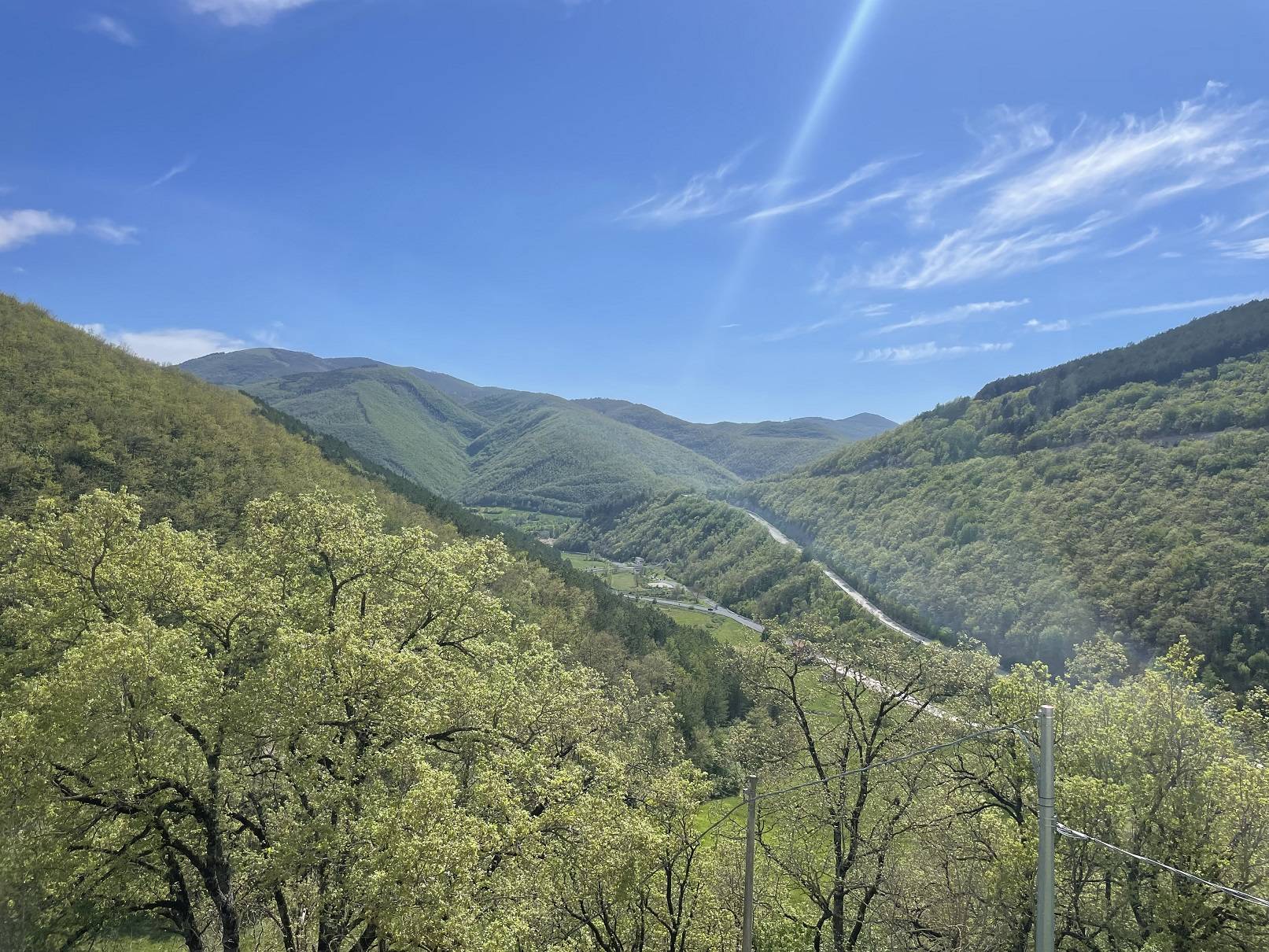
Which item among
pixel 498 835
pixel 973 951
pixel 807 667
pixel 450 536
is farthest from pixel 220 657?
pixel 450 536

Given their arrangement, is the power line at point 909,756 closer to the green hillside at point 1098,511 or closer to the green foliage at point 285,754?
the green foliage at point 285,754

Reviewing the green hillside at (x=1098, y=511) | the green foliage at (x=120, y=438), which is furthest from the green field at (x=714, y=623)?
the green foliage at (x=120, y=438)

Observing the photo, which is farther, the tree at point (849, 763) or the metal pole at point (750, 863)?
the tree at point (849, 763)

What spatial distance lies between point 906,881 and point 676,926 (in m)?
9.55

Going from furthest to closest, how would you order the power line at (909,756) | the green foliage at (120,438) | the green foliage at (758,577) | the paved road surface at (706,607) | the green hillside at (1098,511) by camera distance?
the paved road surface at (706,607), the green foliage at (758,577), the green hillside at (1098,511), the green foliage at (120,438), the power line at (909,756)

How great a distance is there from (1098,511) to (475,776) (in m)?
116

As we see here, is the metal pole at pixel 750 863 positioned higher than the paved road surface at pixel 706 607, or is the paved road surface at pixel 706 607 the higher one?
the metal pole at pixel 750 863

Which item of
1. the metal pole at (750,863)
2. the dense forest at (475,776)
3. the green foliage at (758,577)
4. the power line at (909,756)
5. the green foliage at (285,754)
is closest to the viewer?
the power line at (909,756)

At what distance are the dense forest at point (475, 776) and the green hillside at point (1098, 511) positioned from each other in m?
64.7

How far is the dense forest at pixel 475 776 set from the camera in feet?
41.3

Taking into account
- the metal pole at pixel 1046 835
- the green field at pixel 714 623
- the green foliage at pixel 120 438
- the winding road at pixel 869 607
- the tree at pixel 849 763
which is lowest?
the green field at pixel 714 623

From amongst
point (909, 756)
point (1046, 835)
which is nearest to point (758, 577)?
point (909, 756)

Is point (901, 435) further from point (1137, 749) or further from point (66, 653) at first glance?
point (66, 653)

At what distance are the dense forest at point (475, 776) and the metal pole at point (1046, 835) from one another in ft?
7.99
